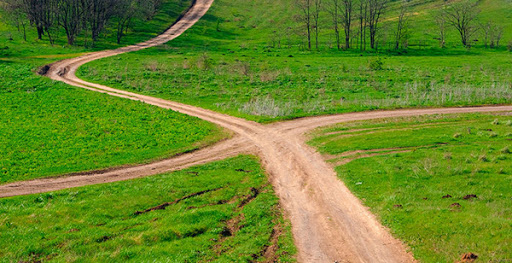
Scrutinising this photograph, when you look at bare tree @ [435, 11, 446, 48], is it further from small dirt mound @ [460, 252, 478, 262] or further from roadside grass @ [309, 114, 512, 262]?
small dirt mound @ [460, 252, 478, 262]

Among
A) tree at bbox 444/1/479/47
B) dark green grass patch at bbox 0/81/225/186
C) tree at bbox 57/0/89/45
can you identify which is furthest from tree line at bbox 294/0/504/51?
dark green grass patch at bbox 0/81/225/186

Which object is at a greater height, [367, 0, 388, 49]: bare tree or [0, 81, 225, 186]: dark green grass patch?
→ [367, 0, 388, 49]: bare tree

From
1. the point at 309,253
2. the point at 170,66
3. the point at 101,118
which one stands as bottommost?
the point at 309,253

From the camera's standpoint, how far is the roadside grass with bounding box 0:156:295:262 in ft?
49.9

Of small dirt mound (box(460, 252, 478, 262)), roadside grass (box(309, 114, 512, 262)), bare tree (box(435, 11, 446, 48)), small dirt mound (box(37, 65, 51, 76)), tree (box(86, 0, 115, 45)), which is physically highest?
tree (box(86, 0, 115, 45))

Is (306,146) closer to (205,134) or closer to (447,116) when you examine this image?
(205,134)

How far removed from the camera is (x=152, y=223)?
17.8m

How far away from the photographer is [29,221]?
17375 millimetres

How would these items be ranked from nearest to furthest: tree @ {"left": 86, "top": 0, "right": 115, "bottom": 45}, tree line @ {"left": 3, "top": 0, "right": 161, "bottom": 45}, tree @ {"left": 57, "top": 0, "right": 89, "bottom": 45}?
tree line @ {"left": 3, "top": 0, "right": 161, "bottom": 45} → tree @ {"left": 57, "top": 0, "right": 89, "bottom": 45} → tree @ {"left": 86, "top": 0, "right": 115, "bottom": 45}

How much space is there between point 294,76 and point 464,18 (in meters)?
69.9

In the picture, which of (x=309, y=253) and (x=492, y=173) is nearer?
(x=309, y=253)

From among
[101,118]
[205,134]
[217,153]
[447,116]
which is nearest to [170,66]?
[101,118]

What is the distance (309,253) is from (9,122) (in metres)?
29.5

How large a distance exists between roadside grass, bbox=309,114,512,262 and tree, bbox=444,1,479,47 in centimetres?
7094
